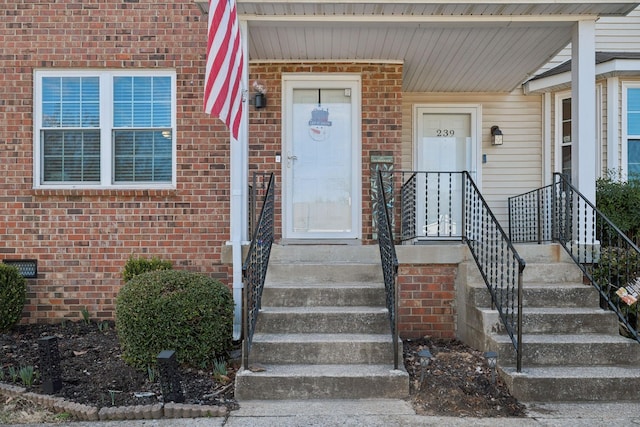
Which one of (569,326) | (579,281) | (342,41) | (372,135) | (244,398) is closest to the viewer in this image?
(244,398)

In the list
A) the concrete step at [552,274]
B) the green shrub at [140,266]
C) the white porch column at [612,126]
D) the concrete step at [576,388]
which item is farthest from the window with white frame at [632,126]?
the green shrub at [140,266]

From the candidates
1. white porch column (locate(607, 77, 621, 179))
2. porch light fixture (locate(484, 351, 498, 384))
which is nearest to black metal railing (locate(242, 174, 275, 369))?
porch light fixture (locate(484, 351, 498, 384))

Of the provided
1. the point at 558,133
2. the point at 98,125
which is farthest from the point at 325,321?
the point at 558,133

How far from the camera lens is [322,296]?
16.7ft

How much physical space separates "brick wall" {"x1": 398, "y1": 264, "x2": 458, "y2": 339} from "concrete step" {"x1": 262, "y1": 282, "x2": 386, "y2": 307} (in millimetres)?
636

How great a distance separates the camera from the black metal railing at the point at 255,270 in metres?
4.21

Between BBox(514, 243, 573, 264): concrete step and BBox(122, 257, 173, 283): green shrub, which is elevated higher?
BBox(514, 243, 573, 264): concrete step

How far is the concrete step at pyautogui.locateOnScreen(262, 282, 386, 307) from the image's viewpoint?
5.06 m

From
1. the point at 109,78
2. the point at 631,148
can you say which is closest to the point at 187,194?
the point at 109,78

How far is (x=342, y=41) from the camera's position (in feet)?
20.1

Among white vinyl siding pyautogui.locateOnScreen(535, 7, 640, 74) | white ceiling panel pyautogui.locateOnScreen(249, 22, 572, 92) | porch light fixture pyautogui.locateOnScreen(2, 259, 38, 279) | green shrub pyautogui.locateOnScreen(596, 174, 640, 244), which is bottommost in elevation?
porch light fixture pyautogui.locateOnScreen(2, 259, 38, 279)

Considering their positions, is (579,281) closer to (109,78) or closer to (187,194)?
(187,194)

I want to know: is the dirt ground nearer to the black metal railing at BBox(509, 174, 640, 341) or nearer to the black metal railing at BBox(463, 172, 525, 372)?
the black metal railing at BBox(463, 172, 525, 372)

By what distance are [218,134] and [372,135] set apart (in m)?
2.03
